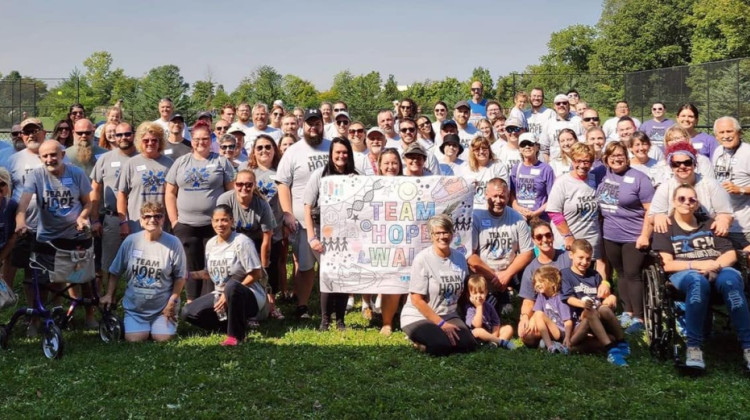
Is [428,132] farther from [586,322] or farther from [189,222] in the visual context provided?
[586,322]

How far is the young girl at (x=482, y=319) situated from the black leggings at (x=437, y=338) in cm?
18

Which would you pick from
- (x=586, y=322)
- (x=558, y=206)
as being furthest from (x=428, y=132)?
(x=586, y=322)

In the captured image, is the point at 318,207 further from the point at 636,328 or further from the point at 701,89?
the point at 701,89

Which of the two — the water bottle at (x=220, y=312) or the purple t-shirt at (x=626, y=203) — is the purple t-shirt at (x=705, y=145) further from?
the water bottle at (x=220, y=312)

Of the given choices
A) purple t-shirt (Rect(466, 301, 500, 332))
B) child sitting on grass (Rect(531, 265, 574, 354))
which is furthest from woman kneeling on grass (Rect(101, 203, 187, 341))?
child sitting on grass (Rect(531, 265, 574, 354))

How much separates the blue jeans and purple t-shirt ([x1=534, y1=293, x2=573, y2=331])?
38.8 inches

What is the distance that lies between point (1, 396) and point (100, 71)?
81749mm

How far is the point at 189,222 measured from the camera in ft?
24.6

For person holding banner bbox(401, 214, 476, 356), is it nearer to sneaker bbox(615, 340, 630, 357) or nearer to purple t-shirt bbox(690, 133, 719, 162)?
sneaker bbox(615, 340, 630, 357)

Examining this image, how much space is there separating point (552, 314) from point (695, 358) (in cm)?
121

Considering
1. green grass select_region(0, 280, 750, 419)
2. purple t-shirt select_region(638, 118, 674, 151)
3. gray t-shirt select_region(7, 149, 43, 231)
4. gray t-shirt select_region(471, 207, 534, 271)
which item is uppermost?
purple t-shirt select_region(638, 118, 674, 151)

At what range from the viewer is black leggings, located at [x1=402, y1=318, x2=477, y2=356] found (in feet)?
20.4

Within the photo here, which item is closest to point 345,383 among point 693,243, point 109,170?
point 693,243

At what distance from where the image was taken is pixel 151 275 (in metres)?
6.93
